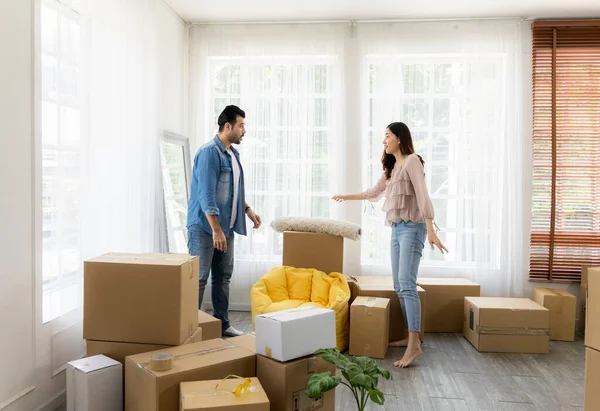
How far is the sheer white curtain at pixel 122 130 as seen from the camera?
286 centimetres

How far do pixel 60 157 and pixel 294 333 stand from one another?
1483 mm

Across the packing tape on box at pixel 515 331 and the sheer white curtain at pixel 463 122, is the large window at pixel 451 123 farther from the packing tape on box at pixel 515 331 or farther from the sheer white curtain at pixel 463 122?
the packing tape on box at pixel 515 331

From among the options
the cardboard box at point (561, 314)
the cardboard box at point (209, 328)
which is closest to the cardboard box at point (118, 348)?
the cardboard box at point (209, 328)

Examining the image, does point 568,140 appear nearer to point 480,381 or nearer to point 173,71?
point 480,381

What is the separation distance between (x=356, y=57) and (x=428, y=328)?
2.37 metres

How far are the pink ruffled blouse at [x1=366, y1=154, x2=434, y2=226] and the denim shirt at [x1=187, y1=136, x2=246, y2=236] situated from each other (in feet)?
3.41

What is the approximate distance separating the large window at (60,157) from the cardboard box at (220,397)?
41.4 inches

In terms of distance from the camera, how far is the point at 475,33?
4.32 metres

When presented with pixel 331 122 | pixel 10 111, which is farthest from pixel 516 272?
pixel 10 111

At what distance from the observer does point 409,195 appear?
320 cm

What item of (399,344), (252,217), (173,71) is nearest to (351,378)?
(399,344)

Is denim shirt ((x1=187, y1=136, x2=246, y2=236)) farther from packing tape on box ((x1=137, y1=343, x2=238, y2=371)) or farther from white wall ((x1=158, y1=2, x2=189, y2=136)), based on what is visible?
packing tape on box ((x1=137, y1=343, x2=238, y2=371))

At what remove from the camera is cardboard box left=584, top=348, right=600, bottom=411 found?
64.7 inches

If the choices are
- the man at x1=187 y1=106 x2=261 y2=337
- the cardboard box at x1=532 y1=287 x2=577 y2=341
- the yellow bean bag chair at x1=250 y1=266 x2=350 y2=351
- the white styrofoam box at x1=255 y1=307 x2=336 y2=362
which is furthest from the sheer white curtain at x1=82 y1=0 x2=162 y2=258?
the cardboard box at x1=532 y1=287 x2=577 y2=341
